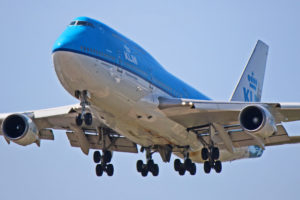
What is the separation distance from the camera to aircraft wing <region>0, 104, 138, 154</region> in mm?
34500

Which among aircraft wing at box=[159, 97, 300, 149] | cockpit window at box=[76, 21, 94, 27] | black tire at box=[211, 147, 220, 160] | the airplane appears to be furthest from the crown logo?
cockpit window at box=[76, 21, 94, 27]

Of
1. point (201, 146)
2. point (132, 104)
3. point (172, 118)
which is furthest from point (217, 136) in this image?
point (132, 104)

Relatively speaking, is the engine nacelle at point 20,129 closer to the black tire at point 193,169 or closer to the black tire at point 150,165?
the black tire at point 150,165

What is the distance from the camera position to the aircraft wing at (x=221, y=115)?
106ft

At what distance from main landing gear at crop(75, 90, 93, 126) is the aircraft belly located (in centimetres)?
25

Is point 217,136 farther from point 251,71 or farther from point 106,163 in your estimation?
point 251,71

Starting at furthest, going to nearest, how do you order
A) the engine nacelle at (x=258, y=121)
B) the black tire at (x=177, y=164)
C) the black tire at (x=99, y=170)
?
1. the black tire at (x=177, y=164)
2. the black tire at (x=99, y=170)
3. the engine nacelle at (x=258, y=121)

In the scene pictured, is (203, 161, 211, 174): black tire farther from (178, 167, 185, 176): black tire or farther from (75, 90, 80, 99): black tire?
(75, 90, 80, 99): black tire

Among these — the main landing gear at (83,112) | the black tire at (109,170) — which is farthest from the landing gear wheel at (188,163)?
the main landing gear at (83,112)

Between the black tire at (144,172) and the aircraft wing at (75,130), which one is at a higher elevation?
the aircraft wing at (75,130)

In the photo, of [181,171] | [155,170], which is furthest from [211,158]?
[155,170]

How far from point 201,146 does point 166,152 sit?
1.97 metres

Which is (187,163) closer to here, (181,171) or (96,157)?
(181,171)

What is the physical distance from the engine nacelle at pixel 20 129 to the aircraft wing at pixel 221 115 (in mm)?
6558
